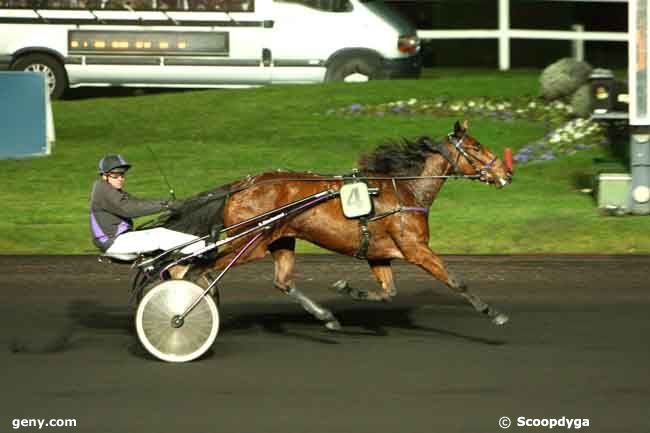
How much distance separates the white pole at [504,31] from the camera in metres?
24.1

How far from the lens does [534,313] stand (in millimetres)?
10000

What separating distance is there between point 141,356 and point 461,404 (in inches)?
93.2

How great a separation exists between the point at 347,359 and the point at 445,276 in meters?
0.98

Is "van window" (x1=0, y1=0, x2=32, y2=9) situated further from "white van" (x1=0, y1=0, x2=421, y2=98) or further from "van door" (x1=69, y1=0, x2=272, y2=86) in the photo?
"van door" (x1=69, y1=0, x2=272, y2=86)

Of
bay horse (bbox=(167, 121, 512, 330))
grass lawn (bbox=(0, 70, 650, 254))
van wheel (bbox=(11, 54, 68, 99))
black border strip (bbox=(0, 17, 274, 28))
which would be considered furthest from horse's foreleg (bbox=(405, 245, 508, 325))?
van wheel (bbox=(11, 54, 68, 99))

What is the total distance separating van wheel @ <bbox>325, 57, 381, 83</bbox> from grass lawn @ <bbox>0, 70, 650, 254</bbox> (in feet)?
1.83

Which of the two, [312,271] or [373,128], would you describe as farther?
[373,128]

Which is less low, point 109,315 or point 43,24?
point 43,24

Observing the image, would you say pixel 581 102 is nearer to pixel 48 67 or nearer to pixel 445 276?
pixel 48 67

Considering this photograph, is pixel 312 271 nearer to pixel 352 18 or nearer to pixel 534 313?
pixel 534 313

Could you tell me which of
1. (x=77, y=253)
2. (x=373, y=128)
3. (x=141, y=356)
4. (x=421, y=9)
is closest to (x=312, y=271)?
(x=77, y=253)

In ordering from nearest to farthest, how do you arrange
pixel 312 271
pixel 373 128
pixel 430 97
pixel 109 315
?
pixel 109 315 → pixel 312 271 → pixel 373 128 → pixel 430 97

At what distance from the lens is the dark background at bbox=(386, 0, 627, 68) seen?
1140 inches

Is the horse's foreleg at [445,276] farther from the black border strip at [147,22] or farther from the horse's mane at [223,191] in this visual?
the black border strip at [147,22]
